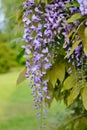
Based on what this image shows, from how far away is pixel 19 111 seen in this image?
6.06 metres

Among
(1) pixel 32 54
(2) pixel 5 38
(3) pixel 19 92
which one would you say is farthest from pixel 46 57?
(2) pixel 5 38

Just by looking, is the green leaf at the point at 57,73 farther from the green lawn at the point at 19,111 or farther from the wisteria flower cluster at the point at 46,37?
the green lawn at the point at 19,111

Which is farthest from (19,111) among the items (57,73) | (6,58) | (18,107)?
(6,58)

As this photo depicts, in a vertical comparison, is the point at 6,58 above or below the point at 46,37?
above

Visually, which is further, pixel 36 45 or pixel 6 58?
pixel 6 58

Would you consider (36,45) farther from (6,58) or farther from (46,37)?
(6,58)

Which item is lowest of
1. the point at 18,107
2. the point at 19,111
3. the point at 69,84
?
the point at 69,84

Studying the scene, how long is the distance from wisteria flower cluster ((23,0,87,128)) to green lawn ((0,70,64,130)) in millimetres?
1835

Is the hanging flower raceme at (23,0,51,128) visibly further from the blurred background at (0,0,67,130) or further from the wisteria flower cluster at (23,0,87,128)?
the blurred background at (0,0,67,130)

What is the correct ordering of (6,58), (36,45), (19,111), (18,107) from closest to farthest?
1. (36,45)
2. (19,111)
3. (18,107)
4. (6,58)

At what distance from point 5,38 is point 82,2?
604 inches

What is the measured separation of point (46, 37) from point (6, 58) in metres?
13.2

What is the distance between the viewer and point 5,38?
16.5 meters

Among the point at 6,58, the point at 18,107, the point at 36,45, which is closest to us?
the point at 36,45
